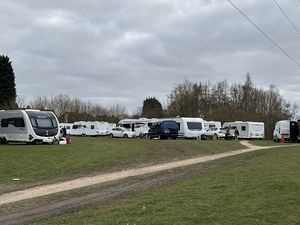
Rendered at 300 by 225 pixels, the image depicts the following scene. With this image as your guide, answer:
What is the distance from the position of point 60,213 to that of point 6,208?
208cm

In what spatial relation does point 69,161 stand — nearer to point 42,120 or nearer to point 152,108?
point 42,120

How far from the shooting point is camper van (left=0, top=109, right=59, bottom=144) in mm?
36844

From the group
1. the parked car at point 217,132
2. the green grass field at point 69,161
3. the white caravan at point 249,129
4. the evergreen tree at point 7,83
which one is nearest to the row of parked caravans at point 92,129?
the evergreen tree at point 7,83

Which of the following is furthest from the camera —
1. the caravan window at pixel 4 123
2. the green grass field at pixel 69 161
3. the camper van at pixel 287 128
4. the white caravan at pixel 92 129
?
the white caravan at pixel 92 129

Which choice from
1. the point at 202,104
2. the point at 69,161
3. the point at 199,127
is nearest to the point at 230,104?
the point at 202,104

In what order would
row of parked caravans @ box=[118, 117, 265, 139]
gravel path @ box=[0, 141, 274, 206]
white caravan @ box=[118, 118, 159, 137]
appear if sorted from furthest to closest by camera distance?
1. white caravan @ box=[118, 118, 159, 137]
2. row of parked caravans @ box=[118, 117, 265, 139]
3. gravel path @ box=[0, 141, 274, 206]

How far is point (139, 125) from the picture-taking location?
72000 millimetres

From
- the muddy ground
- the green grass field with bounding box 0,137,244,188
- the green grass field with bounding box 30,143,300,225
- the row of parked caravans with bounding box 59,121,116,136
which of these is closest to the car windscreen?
the green grass field with bounding box 0,137,244,188

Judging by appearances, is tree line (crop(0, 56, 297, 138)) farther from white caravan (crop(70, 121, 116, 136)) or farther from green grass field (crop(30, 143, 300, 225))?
green grass field (crop(30, 143, 300, 225))

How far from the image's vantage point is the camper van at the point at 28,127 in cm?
3684

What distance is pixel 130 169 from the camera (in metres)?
22.1

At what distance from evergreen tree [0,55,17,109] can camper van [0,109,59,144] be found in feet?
123

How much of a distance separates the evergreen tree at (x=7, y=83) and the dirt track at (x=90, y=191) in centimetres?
5745

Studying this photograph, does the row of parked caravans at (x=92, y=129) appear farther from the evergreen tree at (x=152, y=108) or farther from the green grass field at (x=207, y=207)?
the green grass field at (x=207, y=207)
